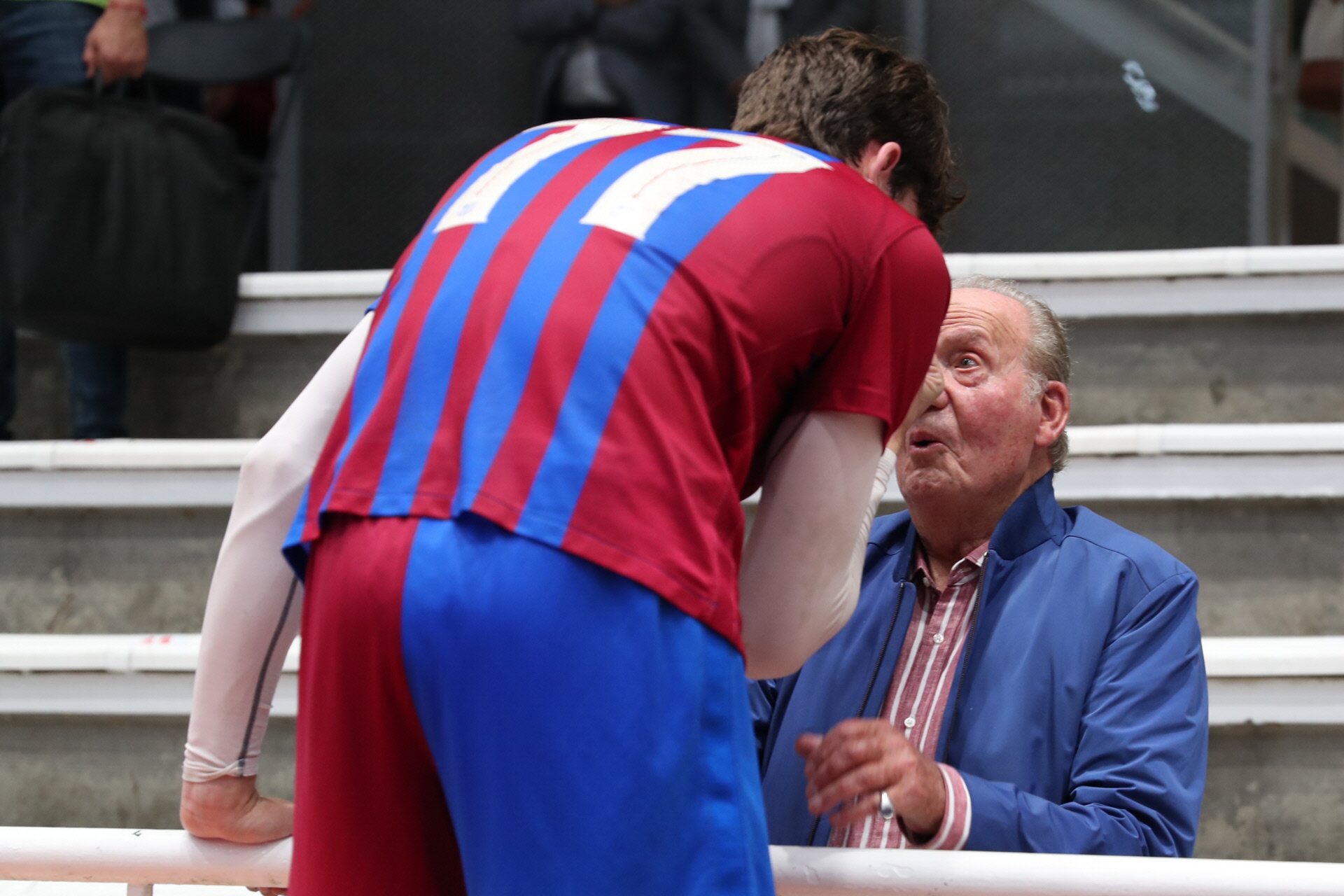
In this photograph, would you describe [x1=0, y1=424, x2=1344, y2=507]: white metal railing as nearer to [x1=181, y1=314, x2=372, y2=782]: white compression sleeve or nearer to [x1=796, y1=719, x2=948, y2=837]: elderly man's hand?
[x1=796, y1=719, x2=948, y2=837]: elderly man's hand

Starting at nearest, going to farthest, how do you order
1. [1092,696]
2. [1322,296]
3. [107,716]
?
[1092,696], [107,716], [1322,296]

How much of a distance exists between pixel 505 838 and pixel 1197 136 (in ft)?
10.8

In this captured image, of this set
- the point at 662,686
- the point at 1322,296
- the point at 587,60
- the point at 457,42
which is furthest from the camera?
the point at 457,42

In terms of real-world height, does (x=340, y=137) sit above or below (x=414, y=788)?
above

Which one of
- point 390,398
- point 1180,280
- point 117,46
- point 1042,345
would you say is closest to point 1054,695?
point 1042,345

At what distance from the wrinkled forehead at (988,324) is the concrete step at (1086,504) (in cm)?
54

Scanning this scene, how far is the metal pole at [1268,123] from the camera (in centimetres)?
360

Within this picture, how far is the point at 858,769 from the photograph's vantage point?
1130 millimetres

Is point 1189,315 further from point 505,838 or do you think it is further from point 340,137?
point 340,137

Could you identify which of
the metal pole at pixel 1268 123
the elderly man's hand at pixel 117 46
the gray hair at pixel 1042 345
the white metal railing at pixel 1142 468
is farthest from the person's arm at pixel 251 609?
the metal pole at pixel 1268 123

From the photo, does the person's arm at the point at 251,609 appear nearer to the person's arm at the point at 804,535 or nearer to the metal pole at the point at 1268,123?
the person's arm at the point at 804,535

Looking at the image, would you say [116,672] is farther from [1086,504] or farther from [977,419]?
[1086,504]

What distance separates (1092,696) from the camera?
4.46 ft

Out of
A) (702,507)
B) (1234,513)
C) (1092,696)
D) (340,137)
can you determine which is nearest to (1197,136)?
(1234,513)
